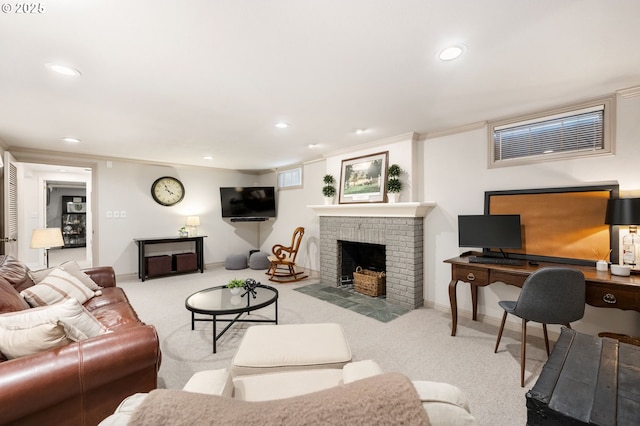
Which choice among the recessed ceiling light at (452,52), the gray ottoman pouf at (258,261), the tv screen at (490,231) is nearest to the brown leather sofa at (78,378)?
the recessed ceiling light at (452,52)

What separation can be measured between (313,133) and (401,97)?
1.40 meters

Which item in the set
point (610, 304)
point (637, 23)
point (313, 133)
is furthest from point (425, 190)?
point (637, 23)

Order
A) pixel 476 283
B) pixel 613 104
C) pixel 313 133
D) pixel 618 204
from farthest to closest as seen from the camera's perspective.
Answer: pixel 313 133
pixel 476 283
pixel 613 104
pixel 618 204

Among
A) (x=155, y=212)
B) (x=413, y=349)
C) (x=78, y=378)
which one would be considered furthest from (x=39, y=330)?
(x=155, y=212)

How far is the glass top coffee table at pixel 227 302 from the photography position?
99.8 inches

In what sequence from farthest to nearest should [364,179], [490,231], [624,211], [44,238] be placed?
[364,179], [44,238], [490,231], [624,211]

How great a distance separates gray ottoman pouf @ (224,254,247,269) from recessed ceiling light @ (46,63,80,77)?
4516 mm

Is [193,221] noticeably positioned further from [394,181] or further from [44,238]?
[394,181]

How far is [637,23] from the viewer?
156 cm

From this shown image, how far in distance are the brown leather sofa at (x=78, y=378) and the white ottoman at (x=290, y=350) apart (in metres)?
0.48

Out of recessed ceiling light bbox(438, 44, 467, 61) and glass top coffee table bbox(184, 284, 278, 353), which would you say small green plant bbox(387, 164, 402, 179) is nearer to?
recessed ceiling light bbox(438, 44, 467, 61)

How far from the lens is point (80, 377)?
1.25 meters

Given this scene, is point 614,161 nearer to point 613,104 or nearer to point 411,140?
point 613,104

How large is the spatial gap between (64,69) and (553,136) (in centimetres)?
427
